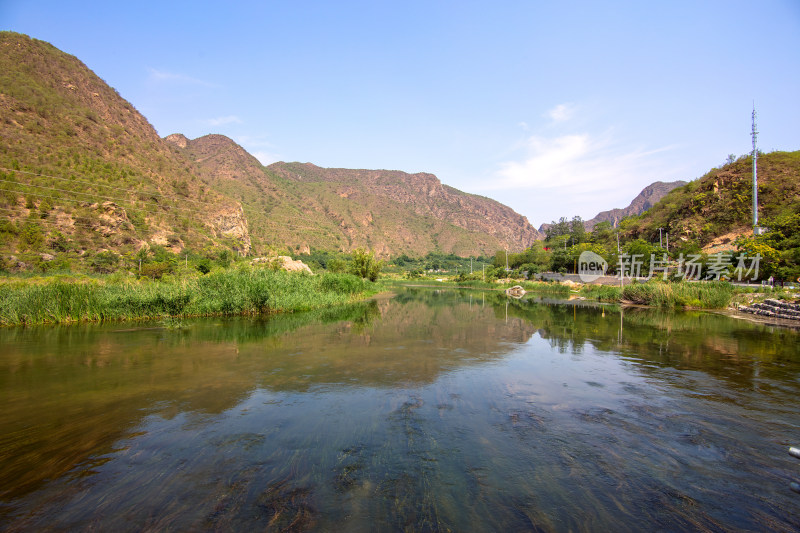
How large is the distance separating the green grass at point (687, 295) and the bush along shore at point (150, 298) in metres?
27.7

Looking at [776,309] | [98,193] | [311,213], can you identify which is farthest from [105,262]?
[311,213]

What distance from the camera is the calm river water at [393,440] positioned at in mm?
4082

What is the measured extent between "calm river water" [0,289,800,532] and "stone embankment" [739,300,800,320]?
1247cm

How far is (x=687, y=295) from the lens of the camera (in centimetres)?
2953

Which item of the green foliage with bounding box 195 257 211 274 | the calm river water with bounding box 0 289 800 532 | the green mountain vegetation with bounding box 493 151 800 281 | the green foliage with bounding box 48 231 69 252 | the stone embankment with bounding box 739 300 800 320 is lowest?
the calm river water with bounding box 0 289 800 532

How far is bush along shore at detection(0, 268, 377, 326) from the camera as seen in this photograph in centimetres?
1748

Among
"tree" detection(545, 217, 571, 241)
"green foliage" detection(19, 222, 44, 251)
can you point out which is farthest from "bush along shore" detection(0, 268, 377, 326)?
"tree" detection(545, 217, 571, 241)

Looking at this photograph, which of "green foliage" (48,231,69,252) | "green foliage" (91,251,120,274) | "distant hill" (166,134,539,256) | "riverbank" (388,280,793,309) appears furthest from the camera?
"distant hill" (166,134,539,256)

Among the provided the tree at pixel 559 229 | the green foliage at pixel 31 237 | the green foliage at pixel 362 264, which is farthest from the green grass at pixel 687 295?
the tree at pixel 559 229

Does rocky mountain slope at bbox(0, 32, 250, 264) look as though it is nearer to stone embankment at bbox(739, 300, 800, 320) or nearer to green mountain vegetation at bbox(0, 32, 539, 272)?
green mountain vegetation at bbox(0, 32, 539, 272)

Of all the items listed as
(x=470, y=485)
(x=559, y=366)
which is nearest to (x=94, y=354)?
(x=470, y=485)

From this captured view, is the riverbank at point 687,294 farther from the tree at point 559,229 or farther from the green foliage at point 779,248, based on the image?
the tree at point 559,229

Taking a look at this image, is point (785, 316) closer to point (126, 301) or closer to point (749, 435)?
point (749, 435)

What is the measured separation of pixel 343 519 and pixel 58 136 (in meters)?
73.2
